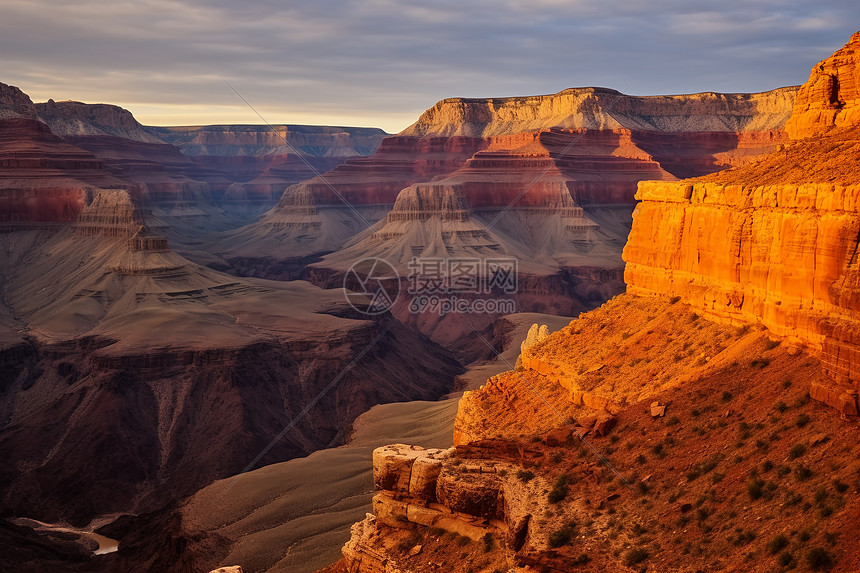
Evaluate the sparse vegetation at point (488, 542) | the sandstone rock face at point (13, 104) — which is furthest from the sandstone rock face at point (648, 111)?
the sparse vegetation at point (488, 542)

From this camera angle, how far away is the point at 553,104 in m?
192

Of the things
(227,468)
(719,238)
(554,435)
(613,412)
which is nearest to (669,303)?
(719,238)

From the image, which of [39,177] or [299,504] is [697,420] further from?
[39,177]

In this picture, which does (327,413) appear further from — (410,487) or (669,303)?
(410,487)

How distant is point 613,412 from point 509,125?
17393 centimetres

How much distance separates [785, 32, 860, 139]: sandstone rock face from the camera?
32.8 m
